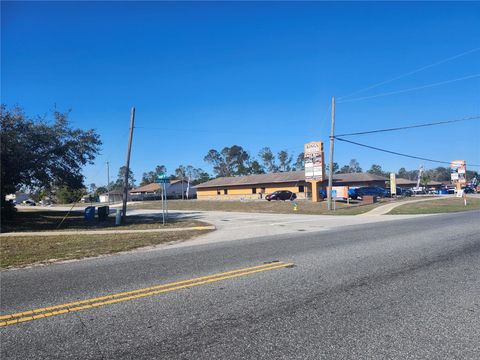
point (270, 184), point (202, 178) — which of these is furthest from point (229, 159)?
point (270, 184)

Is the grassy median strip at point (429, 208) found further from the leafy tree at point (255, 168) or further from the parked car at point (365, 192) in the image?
the leafy tree at point (255, 168)

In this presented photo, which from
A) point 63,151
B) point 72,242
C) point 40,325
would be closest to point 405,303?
point 40,325

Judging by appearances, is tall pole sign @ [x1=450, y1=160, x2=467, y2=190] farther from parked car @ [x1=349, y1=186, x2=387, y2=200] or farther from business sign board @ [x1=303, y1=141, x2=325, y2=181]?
business sign board @ [x1=303, y1=141, x2=325, y2=181]

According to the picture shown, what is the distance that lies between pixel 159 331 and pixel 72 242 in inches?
398

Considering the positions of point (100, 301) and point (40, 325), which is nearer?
point (40, 325)

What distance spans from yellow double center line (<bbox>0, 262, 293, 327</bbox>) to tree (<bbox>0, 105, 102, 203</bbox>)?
17386mm

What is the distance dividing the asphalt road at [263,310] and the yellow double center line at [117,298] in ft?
0.59

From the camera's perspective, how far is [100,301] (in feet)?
17.3

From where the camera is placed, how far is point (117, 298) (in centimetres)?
540

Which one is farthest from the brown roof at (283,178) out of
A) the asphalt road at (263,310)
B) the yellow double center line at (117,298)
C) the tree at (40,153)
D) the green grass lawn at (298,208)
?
the yellow double center line at (117,298)

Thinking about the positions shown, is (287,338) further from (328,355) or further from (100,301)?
(100,301)

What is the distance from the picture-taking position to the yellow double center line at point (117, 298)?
4.68 m

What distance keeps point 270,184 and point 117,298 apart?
59.0 m

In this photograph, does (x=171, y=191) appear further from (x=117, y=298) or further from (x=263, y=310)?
(x=263, y=310)
